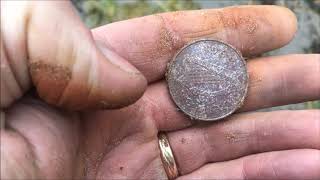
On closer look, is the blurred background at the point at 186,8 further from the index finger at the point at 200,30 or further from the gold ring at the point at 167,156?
the gold ring at the point at 167,156

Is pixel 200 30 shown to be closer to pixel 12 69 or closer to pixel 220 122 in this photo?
pixel 220 122

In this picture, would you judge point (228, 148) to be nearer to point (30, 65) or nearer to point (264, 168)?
point (264, 168)

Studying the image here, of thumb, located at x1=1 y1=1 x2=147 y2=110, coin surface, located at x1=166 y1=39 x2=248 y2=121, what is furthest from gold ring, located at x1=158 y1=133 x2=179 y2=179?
thumb, located at x1=1 y1=1 x2=147 y2=110

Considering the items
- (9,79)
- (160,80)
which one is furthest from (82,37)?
(160,80)

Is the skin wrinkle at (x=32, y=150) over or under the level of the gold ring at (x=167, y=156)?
over

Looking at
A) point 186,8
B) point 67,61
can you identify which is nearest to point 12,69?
point 67,61

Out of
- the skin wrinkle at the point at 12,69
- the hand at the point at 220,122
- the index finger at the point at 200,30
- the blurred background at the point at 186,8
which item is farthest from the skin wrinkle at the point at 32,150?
the blurred background at the point at 186,8

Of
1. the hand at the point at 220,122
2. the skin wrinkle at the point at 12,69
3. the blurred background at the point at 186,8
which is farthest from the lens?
the blurred background at the point at 186,8
